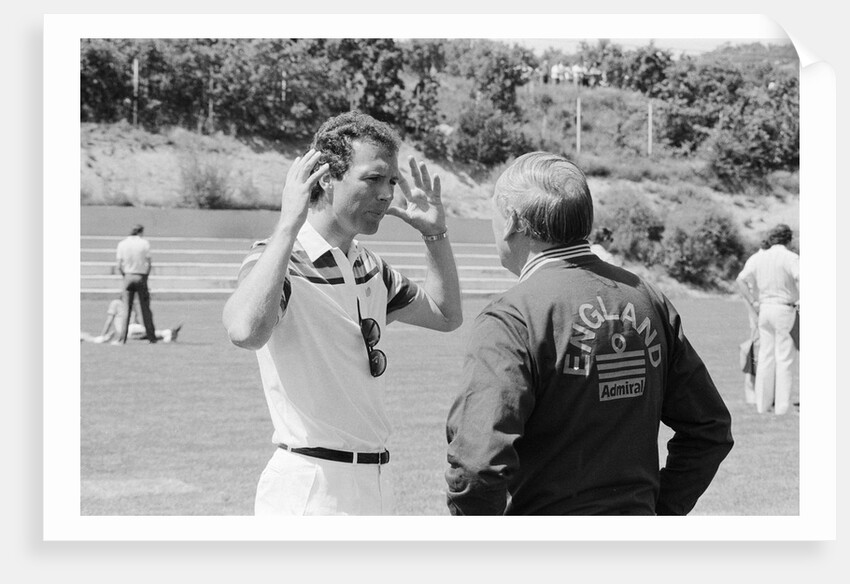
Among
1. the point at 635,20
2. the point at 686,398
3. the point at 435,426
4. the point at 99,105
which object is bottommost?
the point at 435,426

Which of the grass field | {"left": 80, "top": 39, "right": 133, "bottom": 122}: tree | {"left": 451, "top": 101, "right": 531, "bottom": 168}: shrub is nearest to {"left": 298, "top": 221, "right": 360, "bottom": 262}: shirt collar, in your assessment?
the grass field

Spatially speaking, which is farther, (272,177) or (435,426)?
(272,177)

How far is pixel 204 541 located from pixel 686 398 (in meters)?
1.87

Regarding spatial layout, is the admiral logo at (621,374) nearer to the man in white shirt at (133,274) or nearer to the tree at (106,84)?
the man in white shirt at (133,274)

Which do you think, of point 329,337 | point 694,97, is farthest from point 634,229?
point 329,337

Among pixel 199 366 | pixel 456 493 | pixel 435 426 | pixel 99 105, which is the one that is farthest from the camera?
pixel 99 105

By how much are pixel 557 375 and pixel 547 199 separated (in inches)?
14.9

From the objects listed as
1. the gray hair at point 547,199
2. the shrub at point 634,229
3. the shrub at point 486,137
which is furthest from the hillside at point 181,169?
the gray hair at point 547,199

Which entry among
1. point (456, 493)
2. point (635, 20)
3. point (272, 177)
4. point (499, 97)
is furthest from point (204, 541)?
point (499, 97)

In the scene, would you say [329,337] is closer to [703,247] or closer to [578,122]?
[703,247]

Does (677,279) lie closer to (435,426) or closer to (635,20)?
(435,426)

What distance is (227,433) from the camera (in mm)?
7086

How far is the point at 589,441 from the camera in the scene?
2201 millimetres

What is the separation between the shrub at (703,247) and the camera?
21716 millimetres
